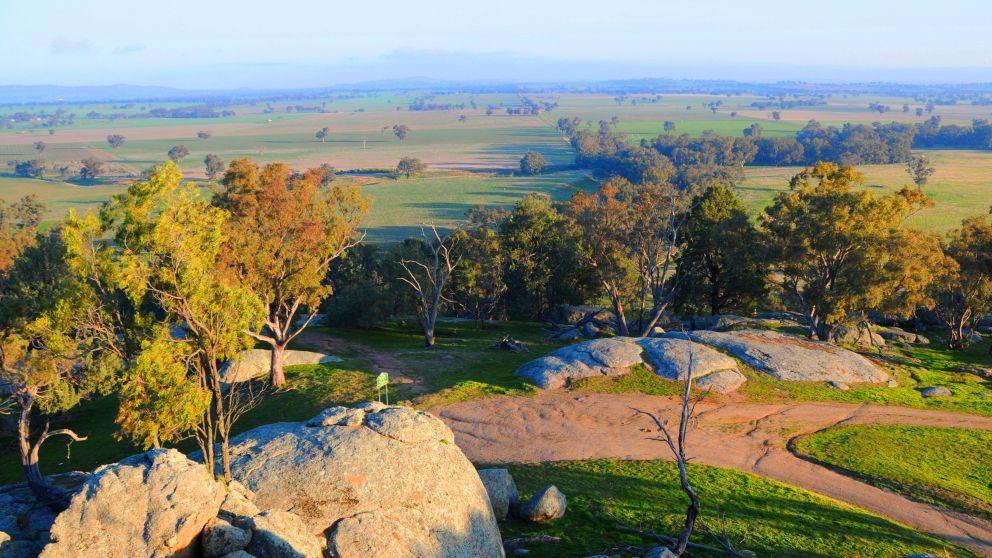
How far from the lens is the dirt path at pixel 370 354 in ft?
129

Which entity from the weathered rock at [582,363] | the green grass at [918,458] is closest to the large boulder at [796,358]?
the weathered rock at [582,363]

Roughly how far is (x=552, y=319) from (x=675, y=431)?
1390 inches

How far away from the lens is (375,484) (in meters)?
17.7

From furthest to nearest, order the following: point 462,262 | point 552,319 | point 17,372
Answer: point 552,319
point 462,262
point 17,372

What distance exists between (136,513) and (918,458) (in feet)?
105

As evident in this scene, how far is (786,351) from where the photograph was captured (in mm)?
41875

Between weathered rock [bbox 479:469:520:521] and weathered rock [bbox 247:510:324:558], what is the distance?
309 inches

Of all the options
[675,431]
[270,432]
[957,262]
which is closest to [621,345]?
[675,431]

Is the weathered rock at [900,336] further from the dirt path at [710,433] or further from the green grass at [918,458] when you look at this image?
the green grass at [918,458]

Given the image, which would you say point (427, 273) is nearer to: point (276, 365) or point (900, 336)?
point (276, 365)

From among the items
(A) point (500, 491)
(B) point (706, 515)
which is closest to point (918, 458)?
(B) point (706, 515)

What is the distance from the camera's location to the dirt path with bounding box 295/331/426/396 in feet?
129

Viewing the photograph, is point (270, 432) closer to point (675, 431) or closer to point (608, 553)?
point (608, 553)

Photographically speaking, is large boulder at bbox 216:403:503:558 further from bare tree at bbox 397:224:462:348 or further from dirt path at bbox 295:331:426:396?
bare tree at bbox 397:224:462:348
